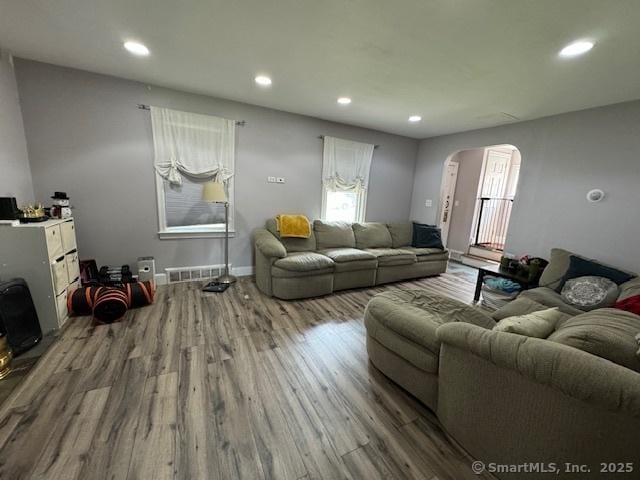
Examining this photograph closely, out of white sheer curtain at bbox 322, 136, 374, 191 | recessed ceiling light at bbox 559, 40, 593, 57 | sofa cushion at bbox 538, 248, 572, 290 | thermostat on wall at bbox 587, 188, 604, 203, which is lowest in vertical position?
sofa cushion at bbox 538, 248, 572, 290

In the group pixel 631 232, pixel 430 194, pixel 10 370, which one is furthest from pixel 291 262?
pixel 631 232

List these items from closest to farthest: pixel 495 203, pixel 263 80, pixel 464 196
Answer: pixel 263 80 → pixel 464 196 → pixel 495 203

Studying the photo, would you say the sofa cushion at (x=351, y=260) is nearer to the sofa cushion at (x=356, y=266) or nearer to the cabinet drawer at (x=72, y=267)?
the sofa cushion at (x=356, y=266)

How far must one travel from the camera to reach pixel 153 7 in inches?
66.1

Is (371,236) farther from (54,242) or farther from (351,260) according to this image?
(54,242)

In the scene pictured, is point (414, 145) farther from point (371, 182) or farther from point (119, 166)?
point (119, 166)

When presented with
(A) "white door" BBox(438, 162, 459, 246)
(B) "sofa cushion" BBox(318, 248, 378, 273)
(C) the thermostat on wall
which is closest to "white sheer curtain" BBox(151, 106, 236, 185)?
(B) "sofa cushion" BBox(318, 248, 378, 273)

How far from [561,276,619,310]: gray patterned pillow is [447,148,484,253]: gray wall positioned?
10.2 ft

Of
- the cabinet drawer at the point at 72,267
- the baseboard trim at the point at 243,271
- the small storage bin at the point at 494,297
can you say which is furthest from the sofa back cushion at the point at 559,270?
the cabinet drawer at the point at 72,267

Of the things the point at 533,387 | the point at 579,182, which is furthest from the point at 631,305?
the point at 579,182

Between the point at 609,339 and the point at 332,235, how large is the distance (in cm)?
312

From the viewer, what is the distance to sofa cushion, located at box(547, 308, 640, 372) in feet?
3.38

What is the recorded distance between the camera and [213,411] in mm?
1553

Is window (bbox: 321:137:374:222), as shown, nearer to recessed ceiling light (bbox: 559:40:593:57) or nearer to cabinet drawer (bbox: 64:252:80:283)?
recessed ceiling light (bbox: 559:40:593:57)
